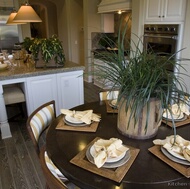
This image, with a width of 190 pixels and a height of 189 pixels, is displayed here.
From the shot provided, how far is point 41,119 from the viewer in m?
1.62

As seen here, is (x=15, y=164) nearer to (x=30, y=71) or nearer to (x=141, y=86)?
(x=30, y=71)

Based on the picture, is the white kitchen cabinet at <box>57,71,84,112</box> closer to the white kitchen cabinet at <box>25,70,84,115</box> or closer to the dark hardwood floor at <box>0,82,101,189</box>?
the white kitchen cabinet at <box>25,70,84,115</box>

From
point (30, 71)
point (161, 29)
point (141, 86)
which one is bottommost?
point (30, 71)

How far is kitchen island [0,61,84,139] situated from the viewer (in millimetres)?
2602

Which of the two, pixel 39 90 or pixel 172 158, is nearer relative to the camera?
pixel 172 158

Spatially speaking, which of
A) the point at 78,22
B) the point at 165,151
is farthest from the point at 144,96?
the point at 78,22

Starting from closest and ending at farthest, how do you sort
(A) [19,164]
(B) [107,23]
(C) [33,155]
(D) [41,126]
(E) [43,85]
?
1. (D) [41,126]
2. (A) [19,164]
3. (C) [33,155]
4. (E) [43,85]
5. (B) [107,23]

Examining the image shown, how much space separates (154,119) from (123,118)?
0.20 meters

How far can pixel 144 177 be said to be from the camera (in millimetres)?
973

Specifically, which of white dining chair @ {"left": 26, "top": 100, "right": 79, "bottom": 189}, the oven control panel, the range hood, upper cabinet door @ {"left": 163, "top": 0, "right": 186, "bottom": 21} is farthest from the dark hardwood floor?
the range hood

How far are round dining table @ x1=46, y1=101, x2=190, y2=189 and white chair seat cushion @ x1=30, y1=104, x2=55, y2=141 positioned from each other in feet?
0.48

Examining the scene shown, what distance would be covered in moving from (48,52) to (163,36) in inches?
71.8

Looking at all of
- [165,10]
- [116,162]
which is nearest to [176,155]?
[116,162]

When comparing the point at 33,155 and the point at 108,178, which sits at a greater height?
the point at 108,178
